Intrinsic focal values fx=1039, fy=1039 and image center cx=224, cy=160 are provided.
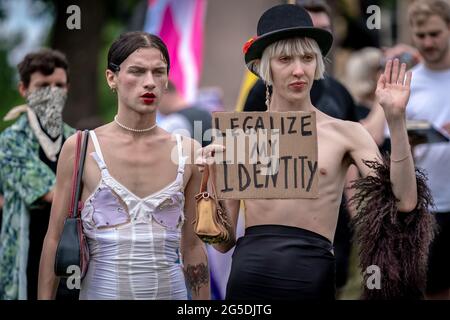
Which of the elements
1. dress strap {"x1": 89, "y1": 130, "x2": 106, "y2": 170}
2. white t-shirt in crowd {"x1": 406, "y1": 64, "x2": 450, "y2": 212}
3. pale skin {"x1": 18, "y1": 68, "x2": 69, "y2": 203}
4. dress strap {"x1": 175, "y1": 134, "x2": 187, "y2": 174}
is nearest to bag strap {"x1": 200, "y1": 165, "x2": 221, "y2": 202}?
dress strap {"x1": 175, "y1": 134, "x2": 187, "y2": 174}

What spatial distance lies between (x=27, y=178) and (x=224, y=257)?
2.34m

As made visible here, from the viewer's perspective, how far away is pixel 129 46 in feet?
17.1

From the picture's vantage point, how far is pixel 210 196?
16.3 feet

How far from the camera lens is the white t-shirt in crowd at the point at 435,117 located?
7.61 metres

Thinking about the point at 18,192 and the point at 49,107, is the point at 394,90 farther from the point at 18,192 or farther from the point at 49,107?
the point at 18,192

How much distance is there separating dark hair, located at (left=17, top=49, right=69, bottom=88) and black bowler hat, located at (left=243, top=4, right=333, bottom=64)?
5.73ft

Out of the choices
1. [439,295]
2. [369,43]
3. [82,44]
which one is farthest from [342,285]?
[369,43]

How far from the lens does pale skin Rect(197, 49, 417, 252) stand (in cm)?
505

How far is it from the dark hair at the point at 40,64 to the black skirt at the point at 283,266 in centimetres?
213

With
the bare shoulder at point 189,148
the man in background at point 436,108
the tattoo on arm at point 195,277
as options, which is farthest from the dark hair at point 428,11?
the tattoo on arm at point 195,277

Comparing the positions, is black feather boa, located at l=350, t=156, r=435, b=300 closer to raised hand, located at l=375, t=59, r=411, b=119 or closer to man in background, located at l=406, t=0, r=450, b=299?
raised hand, located at l=375, t=59, r=411, b=119
